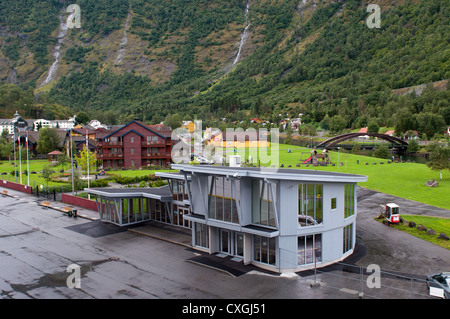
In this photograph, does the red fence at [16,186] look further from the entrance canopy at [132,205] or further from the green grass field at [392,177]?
the entrance canopy at [132,205]

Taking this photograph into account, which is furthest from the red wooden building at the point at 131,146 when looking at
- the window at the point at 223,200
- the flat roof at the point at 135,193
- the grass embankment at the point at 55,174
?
the window at the point at 223,200

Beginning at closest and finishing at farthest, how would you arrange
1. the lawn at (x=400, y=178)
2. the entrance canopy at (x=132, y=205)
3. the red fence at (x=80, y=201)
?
the entrance canopy at (x=132, y=205)
the red fence at (x=80, y=201)
the lawn at (x=400, y=178)

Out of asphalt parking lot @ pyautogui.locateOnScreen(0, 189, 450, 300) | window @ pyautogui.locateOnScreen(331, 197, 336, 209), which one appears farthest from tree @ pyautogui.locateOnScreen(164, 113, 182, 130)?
window @ pyautogui.locateOnScreen(331, 197, 336, 209)

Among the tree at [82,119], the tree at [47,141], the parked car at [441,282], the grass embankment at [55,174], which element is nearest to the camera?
the parked car at [441,282]

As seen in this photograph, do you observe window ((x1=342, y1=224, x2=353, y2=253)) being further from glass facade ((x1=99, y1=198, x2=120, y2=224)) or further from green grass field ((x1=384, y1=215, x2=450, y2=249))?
glass facade ((x1=99, y1=198, x2=120, y2=224))

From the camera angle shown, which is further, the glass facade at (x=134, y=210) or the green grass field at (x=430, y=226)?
the glass facade at (x=134, y=210)

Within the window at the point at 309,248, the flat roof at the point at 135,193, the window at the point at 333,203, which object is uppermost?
the window at the point at 333,203
